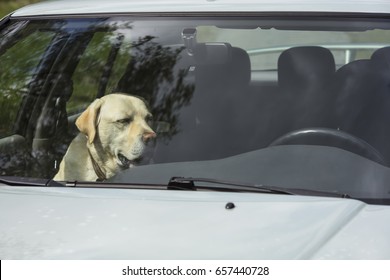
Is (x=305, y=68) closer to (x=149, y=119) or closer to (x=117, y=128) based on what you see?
(x=149, y=119)

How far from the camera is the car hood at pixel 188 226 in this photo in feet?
8.16

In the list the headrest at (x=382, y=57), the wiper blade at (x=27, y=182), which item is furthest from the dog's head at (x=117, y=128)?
the headrest at (x=382, y=57)

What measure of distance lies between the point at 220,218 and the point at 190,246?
209 millimetres

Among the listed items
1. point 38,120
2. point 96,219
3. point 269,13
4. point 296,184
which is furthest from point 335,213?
point 38,120

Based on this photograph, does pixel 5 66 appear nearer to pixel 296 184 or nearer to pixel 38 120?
pixel 38 120

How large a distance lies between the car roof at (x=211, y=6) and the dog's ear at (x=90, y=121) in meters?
0.41

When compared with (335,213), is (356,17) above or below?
above

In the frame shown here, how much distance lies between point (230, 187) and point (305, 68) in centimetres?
66

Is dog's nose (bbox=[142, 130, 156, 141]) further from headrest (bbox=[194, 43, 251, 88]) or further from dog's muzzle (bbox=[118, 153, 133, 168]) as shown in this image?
headrest (bbox=[194, 43, 251, 88])

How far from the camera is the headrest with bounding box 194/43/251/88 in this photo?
3.35 meters

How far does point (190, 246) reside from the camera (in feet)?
8.21

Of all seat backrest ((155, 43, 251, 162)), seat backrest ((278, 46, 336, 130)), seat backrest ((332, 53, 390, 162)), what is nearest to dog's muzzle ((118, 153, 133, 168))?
seat backrest ((155, 43, 251, 162))

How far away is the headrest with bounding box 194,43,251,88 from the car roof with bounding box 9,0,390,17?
0.17 meters

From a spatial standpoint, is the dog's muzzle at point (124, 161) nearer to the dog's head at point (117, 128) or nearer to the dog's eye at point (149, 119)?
the dog's head at point (117, 128)
